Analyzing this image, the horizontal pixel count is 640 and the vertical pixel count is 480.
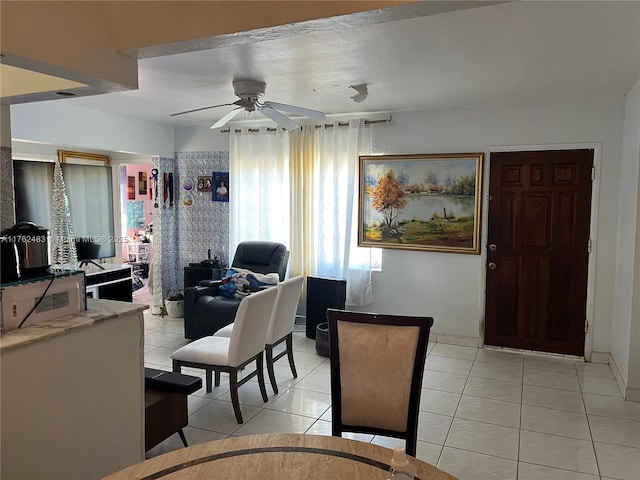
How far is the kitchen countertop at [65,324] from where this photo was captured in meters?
1.77

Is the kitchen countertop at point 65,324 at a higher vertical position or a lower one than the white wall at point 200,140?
lower

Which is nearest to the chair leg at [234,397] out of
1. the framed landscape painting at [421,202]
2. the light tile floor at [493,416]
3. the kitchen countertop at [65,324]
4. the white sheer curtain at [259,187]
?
the light tile floor at [493,416]

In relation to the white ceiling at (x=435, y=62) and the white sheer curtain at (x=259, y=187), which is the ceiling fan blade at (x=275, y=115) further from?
the white sheer curtain at (x=259, y=187)

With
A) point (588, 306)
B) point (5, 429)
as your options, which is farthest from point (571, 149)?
point (5, 429)

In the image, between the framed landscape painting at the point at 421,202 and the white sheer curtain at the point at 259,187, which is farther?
the white sheer curtain at the point at 259,187

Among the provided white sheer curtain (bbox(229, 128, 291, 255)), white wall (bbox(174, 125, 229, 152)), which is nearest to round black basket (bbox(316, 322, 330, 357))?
white sheer curtain (bbox(229, 128, 291, 255))

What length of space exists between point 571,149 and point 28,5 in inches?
169

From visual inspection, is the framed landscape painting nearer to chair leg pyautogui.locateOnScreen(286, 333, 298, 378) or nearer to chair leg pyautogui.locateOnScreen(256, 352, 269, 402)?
chair leg pyautogui.locateOnScreen(286, 333, 298, 378)

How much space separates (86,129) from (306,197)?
94.8 inches

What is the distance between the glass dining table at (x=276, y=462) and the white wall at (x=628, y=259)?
9.65ft

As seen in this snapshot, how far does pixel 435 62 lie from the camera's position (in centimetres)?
317

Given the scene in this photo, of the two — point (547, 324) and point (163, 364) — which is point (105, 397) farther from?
point (547, 324)

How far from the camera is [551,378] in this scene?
13.2 ft

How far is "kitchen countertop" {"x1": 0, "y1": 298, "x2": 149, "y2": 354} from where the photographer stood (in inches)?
69.7
